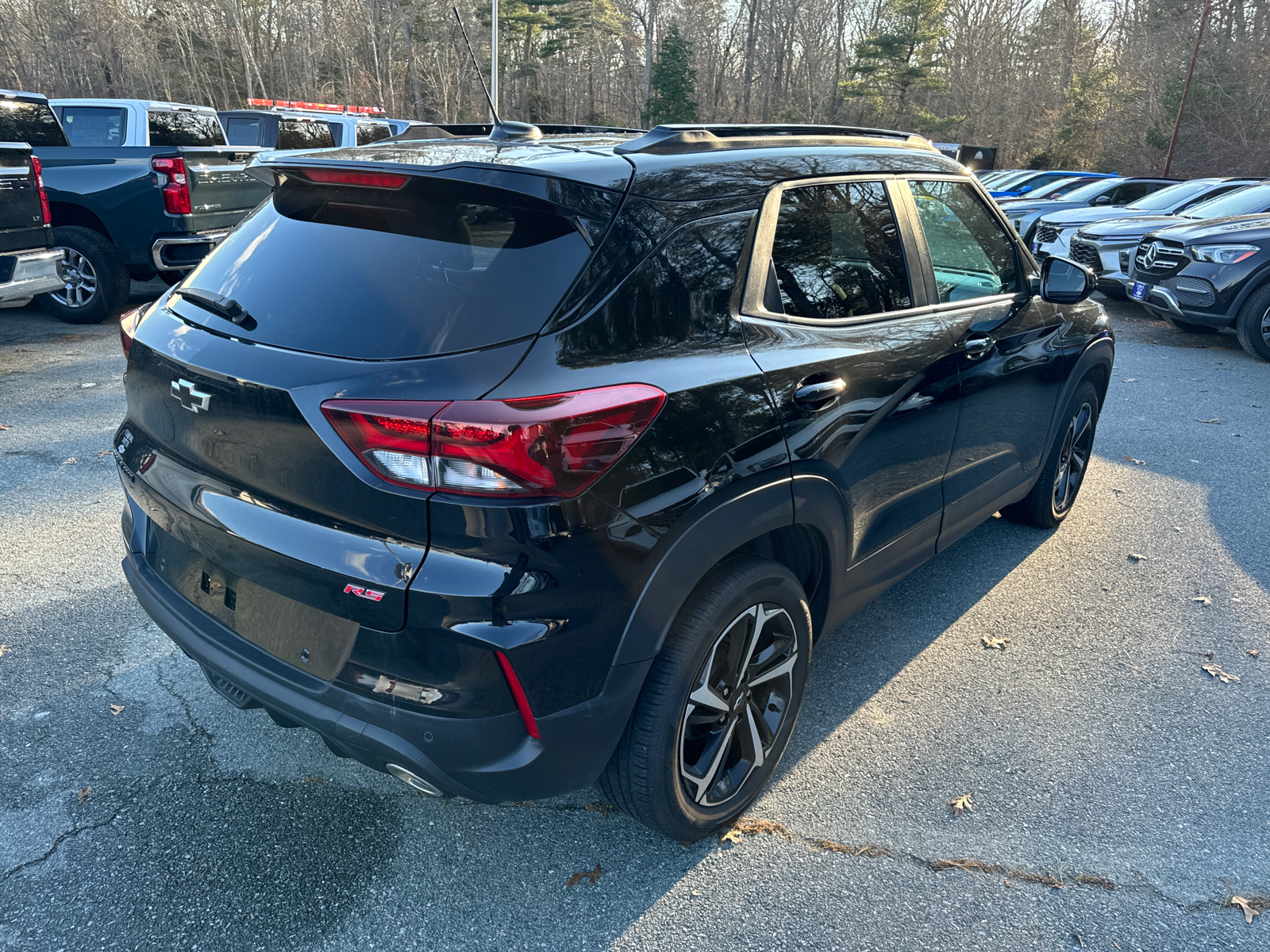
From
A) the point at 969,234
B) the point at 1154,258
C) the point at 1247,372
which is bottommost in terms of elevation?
the point at 1247,372

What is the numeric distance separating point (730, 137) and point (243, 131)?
12.1 m

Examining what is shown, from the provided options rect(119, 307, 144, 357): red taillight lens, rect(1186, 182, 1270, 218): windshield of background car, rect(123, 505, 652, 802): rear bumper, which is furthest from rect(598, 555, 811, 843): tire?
rect(1186, 182, 1270, 218): windshield of background car

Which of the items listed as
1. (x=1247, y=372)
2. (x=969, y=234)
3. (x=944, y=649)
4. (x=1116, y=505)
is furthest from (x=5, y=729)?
(x=1247, y=372)

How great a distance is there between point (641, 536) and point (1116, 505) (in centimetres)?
423

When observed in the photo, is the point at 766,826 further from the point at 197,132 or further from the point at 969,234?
the point at 197,132

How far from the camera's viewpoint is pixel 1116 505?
5098 mm

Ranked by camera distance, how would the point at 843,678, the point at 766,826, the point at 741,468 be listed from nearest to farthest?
the point at 741,468, the point at 766,826, the point at 843,678

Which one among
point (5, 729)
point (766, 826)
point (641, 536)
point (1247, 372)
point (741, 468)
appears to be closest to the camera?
point (641, 536)

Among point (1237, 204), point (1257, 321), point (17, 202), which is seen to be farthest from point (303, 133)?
point (1237, 204)

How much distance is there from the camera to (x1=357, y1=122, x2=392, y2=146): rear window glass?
13.0 m

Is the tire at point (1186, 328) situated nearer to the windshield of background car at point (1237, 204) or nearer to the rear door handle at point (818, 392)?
the windshield of background car at point (1237, 204)

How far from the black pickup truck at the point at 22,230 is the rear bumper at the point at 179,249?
170 centimetres

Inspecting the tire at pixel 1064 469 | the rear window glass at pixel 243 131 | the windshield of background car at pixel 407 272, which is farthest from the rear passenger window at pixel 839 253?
the rear window glass at pixel 243 131

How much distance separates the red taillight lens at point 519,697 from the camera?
1.82 metres
